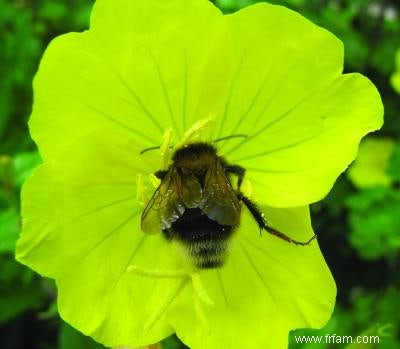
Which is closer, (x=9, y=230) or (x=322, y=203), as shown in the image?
(x=9, y=230)

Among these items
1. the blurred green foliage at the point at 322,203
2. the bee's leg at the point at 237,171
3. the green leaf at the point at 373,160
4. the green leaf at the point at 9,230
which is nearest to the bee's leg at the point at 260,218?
the bee's leg at the point at 237,171

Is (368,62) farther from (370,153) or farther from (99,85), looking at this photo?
(99,85)

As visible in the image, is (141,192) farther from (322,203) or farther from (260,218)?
(322,203)

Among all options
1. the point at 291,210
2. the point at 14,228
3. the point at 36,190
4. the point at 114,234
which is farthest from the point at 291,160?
the point at 14,228

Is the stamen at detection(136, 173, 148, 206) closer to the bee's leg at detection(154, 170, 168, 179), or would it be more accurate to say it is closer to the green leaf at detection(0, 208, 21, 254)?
the bee's leg at detection(154, 170, 168, 179)

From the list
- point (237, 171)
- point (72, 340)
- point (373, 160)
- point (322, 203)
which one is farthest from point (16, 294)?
point (373, 160)

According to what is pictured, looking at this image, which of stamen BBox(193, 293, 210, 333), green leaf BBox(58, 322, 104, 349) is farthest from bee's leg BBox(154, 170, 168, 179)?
green leaf BBox(58, 322, 104, 349)
